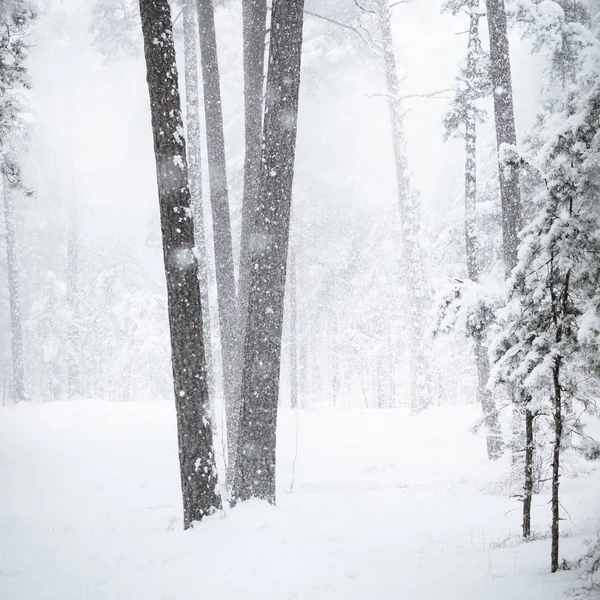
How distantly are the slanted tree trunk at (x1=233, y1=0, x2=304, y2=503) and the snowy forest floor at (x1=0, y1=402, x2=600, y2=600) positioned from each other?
65 centimetres

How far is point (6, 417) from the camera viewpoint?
1393 centimetres

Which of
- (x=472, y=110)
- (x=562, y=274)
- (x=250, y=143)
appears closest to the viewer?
(x=562, y=274)

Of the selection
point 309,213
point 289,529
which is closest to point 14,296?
point 309,213

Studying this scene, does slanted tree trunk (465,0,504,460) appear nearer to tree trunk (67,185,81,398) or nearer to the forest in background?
the forest in background

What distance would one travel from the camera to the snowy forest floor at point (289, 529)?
Result: 4.29m

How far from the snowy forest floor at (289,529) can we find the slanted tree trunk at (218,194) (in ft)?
9.82

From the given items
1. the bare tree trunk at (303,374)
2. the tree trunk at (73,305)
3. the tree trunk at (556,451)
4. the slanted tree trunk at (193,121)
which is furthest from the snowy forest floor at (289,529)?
the tree trunk at (73,305)

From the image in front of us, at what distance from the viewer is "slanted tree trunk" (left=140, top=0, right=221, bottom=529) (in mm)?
5434

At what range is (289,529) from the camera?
532cm

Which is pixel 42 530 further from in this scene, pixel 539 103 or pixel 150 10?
pixel 539 103

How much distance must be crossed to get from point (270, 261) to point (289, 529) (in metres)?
3.14

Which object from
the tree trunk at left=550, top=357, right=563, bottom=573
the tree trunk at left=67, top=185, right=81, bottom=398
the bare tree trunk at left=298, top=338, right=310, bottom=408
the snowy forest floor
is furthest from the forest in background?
the snowy forest floor

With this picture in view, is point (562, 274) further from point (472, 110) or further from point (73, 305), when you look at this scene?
point (73, 305)

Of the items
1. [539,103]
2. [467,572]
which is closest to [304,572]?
[467,572]
